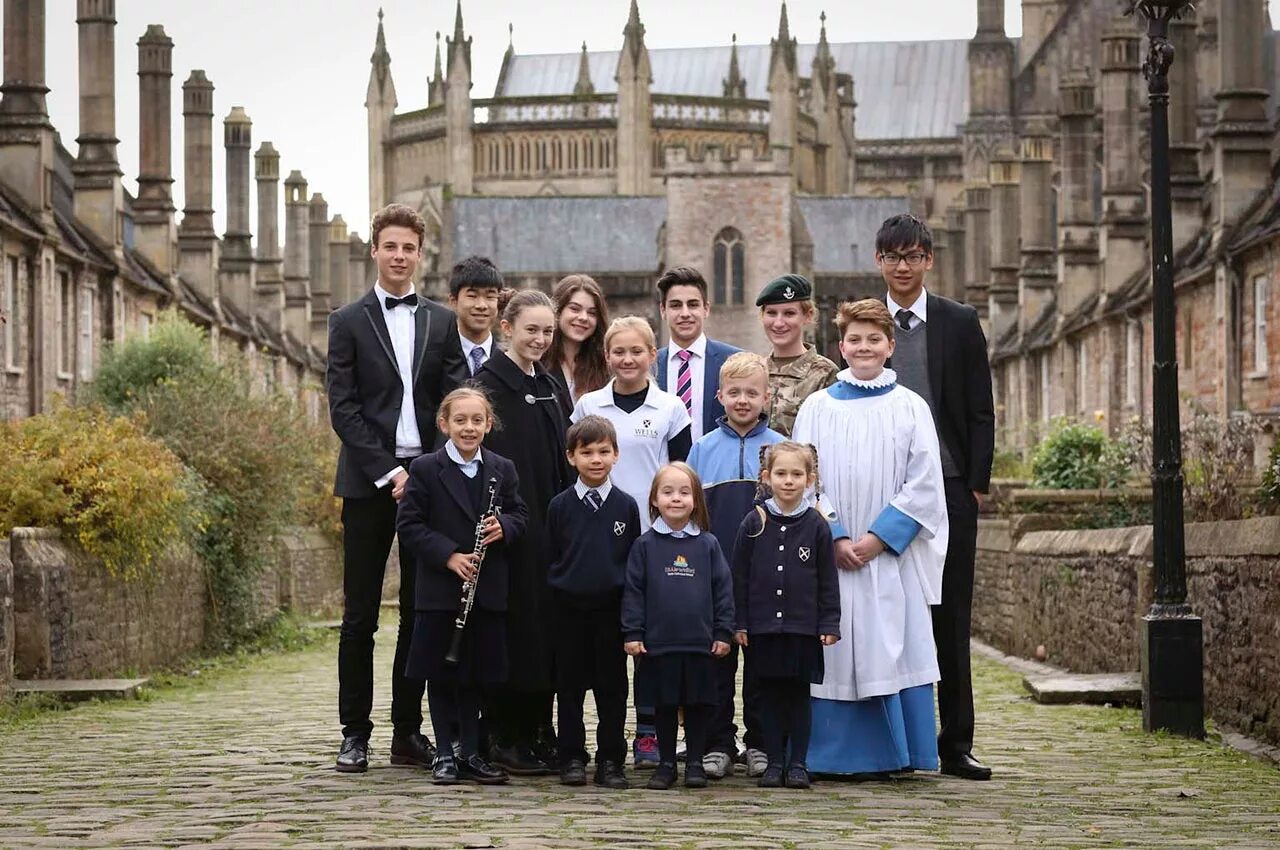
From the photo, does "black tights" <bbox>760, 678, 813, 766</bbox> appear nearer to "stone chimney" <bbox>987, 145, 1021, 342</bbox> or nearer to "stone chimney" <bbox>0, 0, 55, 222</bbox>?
"stone chimney" <bbox>0, 0, 55, 222</bbox>

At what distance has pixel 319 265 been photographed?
64375 millimetres

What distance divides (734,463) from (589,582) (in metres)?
0.85

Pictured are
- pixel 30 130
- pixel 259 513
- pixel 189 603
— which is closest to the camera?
pixel 189 603

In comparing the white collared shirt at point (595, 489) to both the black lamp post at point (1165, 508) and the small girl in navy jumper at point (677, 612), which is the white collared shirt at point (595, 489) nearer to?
the small girl in navy jumper at point (677, 612)

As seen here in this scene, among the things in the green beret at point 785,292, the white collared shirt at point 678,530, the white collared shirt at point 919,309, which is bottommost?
the white collared shirt at point 678,530

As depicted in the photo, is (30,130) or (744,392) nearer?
(744,392)

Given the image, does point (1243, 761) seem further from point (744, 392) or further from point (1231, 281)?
point (1231, 281)

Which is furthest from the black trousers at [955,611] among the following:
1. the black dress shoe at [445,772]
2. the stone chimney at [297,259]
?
the stone chimney at [297,259]

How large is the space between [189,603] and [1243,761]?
1018 centimetres

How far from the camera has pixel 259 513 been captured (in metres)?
19.7

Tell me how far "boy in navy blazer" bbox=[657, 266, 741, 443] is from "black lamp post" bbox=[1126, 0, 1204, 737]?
260 centimetres

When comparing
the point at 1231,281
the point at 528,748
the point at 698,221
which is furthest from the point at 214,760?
the point at 698,221

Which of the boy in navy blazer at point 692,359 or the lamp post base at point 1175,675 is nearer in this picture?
the boy in navy blazer at point 692,359

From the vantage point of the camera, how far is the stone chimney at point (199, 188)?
47.1 m
